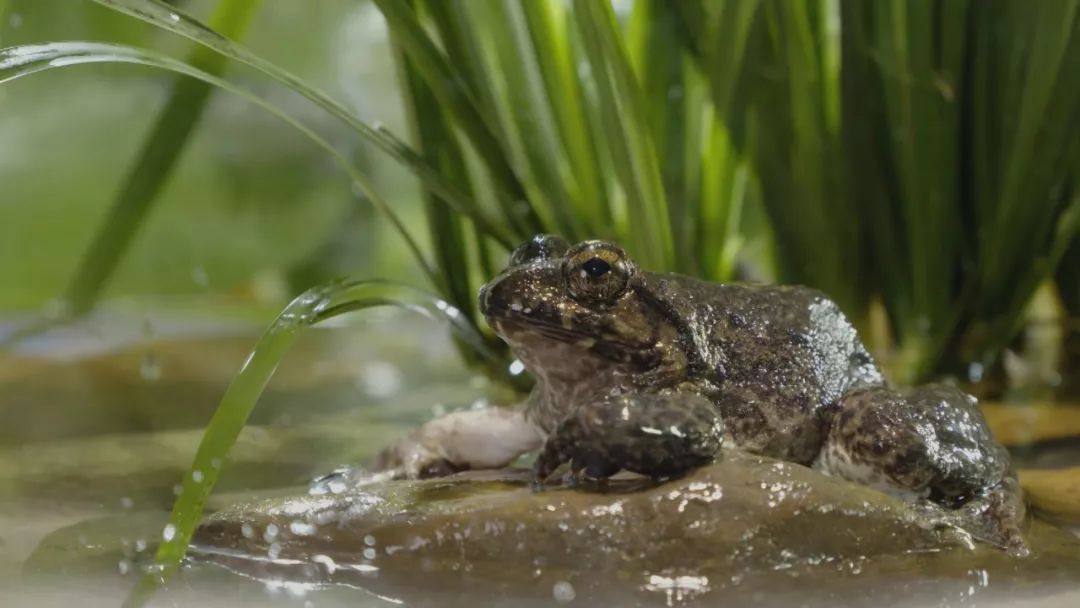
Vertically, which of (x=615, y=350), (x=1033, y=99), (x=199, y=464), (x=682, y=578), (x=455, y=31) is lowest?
(x=682, y=578)

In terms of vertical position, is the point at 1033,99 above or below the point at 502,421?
above

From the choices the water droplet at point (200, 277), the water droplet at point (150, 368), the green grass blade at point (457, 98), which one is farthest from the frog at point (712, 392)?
the water droplet at point (200, 277)

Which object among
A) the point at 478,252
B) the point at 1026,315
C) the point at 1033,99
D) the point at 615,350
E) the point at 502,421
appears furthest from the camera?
the point at 1026,315

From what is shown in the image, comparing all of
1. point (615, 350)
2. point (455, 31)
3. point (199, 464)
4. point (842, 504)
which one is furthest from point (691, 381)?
point (455, 31)

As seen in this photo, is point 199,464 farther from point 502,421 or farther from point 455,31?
point 455,31

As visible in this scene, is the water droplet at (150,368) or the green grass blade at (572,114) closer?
the green grass blade at (572,114)

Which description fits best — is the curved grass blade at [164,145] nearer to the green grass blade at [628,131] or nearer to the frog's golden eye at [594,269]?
the green grass blade at [628,131]

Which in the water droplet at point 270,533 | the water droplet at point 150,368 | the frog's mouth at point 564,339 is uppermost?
the water droplet at point 150,368
